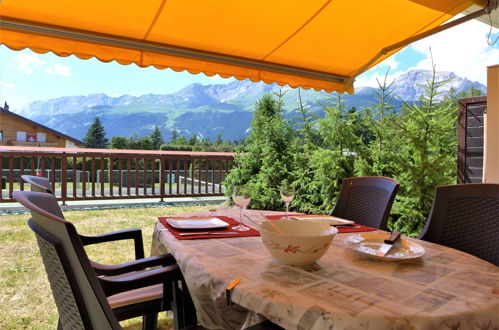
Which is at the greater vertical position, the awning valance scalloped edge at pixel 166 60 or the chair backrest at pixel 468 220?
the awning valance scalloped edge at pixel 166 60

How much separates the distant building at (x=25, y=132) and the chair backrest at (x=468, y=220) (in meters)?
19.6

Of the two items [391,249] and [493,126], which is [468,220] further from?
[493,126]

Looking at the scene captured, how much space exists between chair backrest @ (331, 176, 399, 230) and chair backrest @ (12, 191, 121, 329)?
5.32 feet

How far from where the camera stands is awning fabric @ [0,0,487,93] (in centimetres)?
216

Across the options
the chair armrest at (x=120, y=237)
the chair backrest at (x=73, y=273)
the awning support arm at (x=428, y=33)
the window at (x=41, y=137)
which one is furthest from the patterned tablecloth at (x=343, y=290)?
the window at (x=41, y=137)

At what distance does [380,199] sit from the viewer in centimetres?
207

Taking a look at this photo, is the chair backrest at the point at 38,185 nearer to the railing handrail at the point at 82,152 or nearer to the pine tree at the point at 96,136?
the railing handrail at the point at 82,152

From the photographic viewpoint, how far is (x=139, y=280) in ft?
3.90

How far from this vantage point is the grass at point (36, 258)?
86.3 inches

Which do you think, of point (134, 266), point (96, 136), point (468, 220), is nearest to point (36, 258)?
point (134, 266)

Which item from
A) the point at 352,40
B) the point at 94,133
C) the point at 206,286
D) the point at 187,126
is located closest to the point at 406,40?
the point at 352,40

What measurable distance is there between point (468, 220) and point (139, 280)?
5.02 ft

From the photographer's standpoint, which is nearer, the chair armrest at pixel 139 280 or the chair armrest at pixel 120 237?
the chair armrest at pixel 139 280

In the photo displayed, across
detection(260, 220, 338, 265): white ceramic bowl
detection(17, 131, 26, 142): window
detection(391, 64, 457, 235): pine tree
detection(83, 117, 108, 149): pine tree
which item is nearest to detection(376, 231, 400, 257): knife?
detection(260, 220, 338, 265): white ceramic bowl
